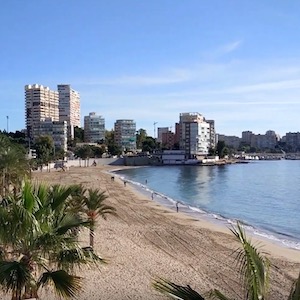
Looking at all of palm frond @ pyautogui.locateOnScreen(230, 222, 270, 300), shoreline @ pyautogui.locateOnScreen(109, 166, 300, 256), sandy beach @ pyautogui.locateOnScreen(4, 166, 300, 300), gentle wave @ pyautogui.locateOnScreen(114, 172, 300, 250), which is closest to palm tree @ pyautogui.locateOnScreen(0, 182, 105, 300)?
sandy beach @ pyautogui.locateOnScreen(4, 166, 300, 300)

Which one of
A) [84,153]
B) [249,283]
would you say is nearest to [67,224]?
[249,283]

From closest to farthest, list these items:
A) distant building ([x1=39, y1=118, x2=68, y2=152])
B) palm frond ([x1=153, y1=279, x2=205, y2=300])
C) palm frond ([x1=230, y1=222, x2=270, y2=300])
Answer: palm frond ([x1=153, y1=279, x2=205, y2=300]) < palm frond ([x1=230, y1=222, x2=270, y2=300]) < distant building ([x1=39, y1=118, x2=68, y2=152])

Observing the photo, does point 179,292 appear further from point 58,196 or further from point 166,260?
point 166,260

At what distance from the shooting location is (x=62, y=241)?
7.47 meters

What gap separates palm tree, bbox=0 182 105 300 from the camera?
689 cm

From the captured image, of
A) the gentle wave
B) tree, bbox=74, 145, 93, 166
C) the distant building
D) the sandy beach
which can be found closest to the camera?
the sandy beach

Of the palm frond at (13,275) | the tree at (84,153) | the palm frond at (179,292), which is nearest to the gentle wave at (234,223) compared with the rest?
the palm frond at (13,275)

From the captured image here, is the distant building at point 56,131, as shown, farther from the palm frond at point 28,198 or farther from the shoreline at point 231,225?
the palm frond at point 28,198

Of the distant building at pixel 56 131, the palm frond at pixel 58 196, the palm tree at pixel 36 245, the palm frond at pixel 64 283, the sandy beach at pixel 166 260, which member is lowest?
the sandy beach at pixel 166 260

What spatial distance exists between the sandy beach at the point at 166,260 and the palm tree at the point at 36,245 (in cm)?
224

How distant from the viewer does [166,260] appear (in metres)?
19.7

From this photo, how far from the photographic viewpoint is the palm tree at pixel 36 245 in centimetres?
689

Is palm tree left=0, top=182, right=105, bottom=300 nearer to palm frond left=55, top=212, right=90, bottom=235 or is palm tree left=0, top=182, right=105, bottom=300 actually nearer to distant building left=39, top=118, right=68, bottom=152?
palm frond left=55, top=212, right=90, bottom=235

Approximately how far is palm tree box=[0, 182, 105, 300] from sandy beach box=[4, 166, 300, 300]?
224 cm
